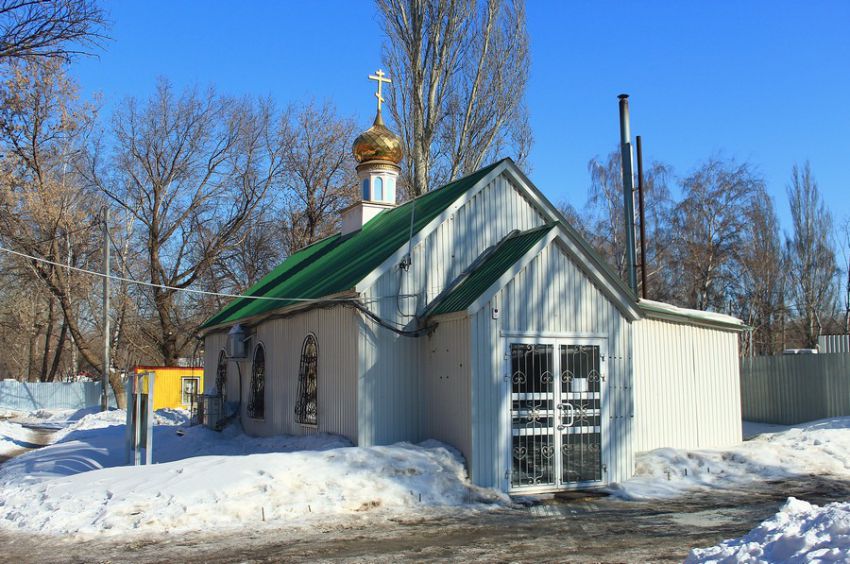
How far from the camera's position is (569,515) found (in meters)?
9.70

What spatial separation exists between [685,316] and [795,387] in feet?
25.3

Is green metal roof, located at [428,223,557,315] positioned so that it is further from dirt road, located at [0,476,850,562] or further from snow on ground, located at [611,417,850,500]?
snow on ground, located at [611,417,850,500]

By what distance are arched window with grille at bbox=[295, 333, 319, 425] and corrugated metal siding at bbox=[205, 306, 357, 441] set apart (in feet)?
0.47

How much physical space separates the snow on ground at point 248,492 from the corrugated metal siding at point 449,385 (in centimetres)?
37

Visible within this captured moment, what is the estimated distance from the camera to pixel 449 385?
38.0 ft

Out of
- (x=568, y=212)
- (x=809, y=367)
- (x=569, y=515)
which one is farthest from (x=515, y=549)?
(x=568, y=212)

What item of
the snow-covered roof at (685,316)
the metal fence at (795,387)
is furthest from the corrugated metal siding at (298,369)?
the metal fence at (795,387)

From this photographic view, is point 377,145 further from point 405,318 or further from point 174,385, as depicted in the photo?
point 174,385

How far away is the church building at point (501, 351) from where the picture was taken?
11.2 m

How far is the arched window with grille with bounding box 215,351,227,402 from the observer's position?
19.1 m

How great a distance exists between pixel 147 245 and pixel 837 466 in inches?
1224

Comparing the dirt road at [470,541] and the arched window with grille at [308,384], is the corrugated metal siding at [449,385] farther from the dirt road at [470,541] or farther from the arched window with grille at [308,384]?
the arched window with grille at [308,384]

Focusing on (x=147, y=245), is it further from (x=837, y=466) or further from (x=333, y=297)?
(x=837, y=466)

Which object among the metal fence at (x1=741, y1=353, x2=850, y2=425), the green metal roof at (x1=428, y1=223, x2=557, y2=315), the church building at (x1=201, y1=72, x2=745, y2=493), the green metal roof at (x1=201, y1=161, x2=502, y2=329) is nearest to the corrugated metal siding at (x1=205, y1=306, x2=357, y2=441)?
the church building at (x1=201, y1=72, x2=745, y2=493)
